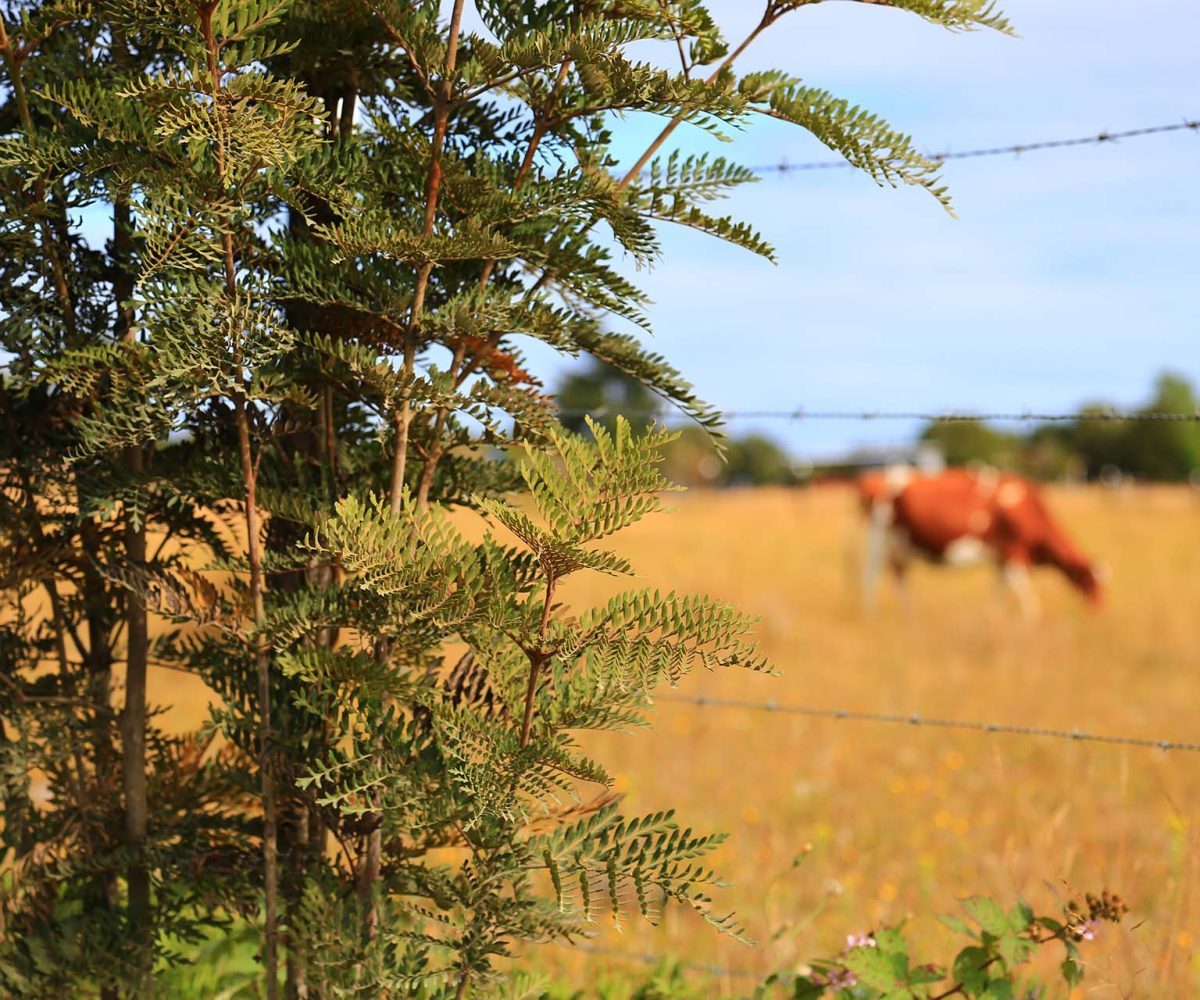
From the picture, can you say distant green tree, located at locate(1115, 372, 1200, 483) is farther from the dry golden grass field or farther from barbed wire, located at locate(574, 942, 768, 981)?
barbed wire, located at locate(574, 942, 768, 981)

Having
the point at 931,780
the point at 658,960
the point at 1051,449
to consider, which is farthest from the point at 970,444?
the point at 658,960

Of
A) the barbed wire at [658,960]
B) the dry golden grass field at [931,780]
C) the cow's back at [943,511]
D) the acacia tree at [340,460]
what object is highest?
the acacia tree at [340,460]

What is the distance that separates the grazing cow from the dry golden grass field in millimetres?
517

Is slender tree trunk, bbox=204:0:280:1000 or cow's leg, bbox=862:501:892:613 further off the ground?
slender tree trunk, bbox=204:0:280:1000

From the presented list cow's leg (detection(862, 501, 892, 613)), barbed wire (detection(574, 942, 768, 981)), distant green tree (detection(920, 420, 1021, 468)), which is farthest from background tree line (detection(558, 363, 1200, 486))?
barbed wire (detection(574, 942, 768, 981))

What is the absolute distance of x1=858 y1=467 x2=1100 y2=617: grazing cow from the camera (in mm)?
14047

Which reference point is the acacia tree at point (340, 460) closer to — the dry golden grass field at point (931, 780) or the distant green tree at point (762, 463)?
the dry golden grass field at point (931, 780)

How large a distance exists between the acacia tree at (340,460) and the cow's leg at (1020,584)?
461 inches

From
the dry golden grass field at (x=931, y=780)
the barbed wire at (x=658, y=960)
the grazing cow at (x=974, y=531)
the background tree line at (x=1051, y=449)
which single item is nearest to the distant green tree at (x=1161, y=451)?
the background tree line at (x=1051, y=449)

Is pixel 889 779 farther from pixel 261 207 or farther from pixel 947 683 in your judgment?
pixel 261 207

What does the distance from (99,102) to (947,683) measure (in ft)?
24.5

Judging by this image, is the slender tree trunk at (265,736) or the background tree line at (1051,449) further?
the background tree line at (1051,449)

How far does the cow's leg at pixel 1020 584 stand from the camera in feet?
44.1

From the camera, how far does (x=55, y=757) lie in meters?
2.51
